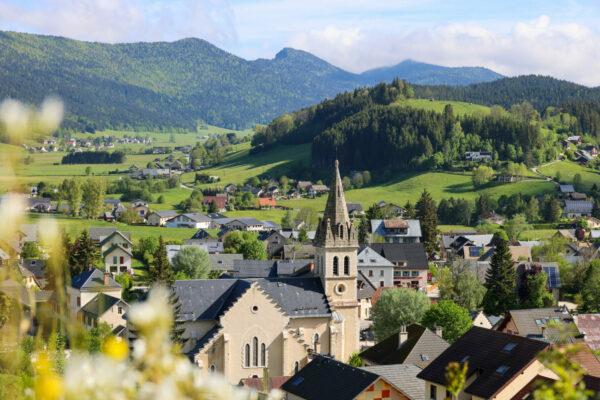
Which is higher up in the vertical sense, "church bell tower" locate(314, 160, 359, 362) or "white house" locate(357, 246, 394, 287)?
"church bell tower" locate(314, 160, 359, 362)

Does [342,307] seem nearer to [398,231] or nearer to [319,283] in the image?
[319,283]

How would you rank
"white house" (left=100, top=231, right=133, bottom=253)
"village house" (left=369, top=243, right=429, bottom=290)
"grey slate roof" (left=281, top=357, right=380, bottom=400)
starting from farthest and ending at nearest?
"white house" (left=100, top=231, right=133, bottom=253) < "village house" (left=369, top=243, right=429, bottom=290) < "grey slate roof" (left=281, top=357, right=380, bottom=400)

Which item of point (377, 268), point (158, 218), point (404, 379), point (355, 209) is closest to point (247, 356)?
point (404, 379)

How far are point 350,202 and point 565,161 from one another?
211ft

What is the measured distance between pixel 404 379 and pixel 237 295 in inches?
774

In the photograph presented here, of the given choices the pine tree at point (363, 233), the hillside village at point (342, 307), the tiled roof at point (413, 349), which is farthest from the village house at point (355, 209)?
the tiled roof at point (413, 349)

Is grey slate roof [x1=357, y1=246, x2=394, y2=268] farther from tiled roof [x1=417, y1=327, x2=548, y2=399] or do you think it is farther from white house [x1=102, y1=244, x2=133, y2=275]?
tiled roof [x1=417, y1=327, x2=548, y2=399]

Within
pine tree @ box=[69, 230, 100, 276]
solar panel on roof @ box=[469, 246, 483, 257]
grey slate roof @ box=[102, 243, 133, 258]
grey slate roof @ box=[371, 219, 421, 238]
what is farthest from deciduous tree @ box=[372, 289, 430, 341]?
grey slate roof @ box=[371, 219, 421, 238]

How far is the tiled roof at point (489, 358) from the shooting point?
3066 centimetres

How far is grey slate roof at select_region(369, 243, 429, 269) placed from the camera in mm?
98438

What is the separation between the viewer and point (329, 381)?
36.4m

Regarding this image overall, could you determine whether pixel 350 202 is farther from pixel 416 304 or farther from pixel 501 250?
pixel 416 304

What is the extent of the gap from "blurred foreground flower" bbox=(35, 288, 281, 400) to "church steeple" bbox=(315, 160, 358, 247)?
52.1m

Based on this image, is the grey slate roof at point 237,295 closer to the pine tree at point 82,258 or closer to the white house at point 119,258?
the pine tree at point 82,258
